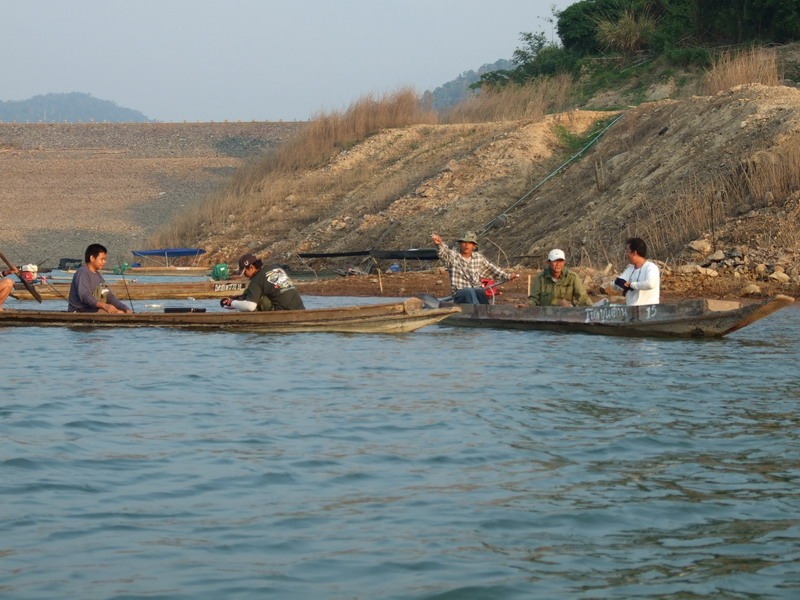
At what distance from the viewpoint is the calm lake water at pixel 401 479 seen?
207 inches

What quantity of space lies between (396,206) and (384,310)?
19.2 meters

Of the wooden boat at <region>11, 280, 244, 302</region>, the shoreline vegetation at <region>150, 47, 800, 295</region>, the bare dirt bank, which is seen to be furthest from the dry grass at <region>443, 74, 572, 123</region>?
the wooden boat at <region>11, 280, 244, 302</region>

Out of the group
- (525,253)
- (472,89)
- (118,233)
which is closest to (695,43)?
(472,89)

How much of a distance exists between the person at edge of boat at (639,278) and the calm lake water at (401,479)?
1.37 m

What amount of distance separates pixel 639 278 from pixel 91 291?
7.12 m

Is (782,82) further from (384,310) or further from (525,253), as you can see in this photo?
(384,310)

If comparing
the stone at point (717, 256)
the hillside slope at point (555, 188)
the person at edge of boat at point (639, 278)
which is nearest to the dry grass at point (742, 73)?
the hillside slope at point (555, 188)

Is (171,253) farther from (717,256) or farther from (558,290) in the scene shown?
(558,290)

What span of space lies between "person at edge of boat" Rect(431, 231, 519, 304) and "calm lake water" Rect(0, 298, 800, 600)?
3.47 meters

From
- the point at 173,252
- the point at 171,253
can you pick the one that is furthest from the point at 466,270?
the point at 171,253

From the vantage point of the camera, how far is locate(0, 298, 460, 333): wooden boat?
46.4 ft

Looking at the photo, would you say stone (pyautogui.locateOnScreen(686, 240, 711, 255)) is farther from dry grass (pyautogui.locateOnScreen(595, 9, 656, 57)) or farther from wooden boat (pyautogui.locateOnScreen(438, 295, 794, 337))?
dry grass (pyautogui.locateOnScreen(595, 9, 656, 57))

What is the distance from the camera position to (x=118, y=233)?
1845 inches

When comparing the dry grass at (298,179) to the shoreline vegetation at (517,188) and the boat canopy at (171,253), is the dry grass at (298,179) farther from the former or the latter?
the boat canopy at (171,253)
